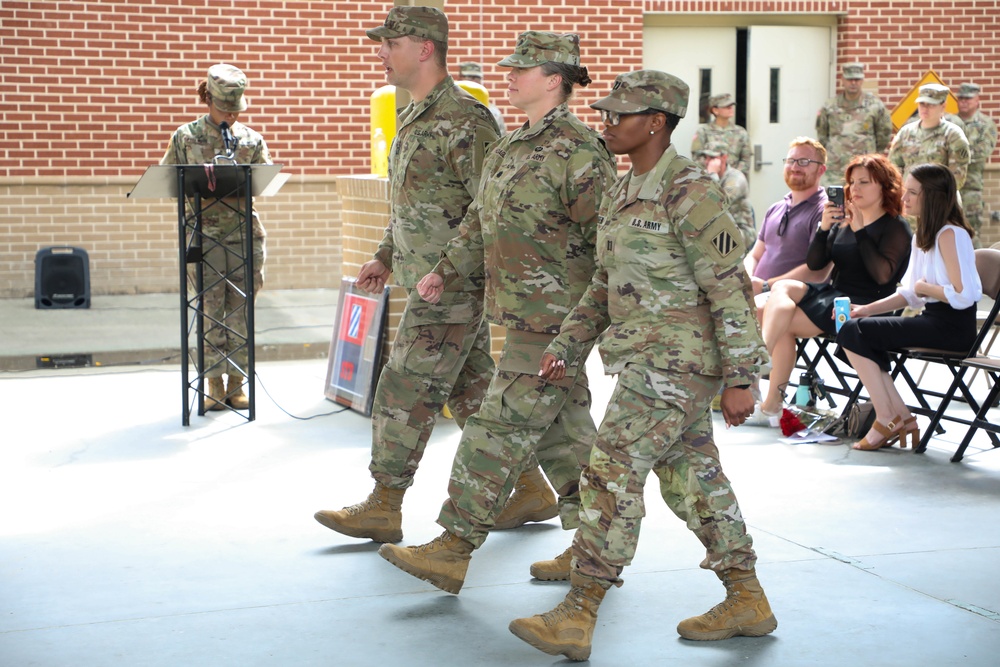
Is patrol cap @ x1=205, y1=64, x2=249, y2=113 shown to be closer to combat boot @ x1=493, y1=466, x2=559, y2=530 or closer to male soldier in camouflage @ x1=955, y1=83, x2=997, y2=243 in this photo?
combat boot @ x1=493, y1=466, x2=559, y2=530

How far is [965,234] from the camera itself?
671cm

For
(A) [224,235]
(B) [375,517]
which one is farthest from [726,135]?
(B) [375,517]

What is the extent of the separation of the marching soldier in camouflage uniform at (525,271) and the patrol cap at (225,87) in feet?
11.6

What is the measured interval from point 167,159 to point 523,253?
4250 millimetres

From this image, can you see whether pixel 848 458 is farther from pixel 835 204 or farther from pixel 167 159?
pixel 167 159

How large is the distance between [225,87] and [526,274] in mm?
3857

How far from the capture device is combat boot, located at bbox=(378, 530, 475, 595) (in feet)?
14.3

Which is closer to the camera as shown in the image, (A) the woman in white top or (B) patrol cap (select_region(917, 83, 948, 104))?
(A) the woman in white top

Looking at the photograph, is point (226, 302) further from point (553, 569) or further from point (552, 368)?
point (552, 368)

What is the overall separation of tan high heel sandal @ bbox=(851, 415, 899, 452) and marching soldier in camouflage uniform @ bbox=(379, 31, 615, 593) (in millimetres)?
2940

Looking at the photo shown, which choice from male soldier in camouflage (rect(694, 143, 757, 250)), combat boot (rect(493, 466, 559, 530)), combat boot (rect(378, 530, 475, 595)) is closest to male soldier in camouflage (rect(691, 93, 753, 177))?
male soldier in camouflage (rect(694, 143, 757, 250))

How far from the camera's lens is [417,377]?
4969 millimetres

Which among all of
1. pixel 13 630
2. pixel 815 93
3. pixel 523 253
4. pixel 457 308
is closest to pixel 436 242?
pixel 457 308

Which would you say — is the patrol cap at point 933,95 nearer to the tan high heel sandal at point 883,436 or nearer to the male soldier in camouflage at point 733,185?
the male soldier in camouflage at point 733,185
